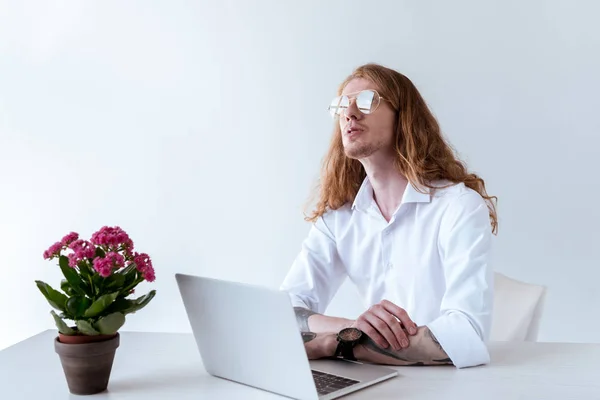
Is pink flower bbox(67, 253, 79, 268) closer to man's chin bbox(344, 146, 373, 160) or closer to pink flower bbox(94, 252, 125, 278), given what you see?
pink flower bbox(94, 252, 125, 278)

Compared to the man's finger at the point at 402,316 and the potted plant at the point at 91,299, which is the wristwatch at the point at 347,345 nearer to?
the man's finger at the point at 402,316

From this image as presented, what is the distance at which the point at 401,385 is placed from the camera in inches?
55.1

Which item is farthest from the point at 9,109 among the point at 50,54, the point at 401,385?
the point at 401,385

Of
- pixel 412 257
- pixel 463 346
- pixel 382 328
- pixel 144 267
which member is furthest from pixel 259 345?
pixel 412 257

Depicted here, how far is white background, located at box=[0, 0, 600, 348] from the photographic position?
3.03 meters

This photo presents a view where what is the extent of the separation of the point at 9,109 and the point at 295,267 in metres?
2.25

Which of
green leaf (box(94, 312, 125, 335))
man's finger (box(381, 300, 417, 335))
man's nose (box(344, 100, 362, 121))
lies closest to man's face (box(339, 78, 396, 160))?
man's nose (box(344, 100, 362, 121))

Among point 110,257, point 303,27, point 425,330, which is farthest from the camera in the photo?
point 303,27

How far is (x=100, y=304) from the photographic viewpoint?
1.32 meters

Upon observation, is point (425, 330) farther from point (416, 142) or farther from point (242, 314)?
point (416, 142)

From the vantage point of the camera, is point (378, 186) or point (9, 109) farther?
point (9, 109)

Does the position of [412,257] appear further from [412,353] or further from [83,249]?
[83,249]

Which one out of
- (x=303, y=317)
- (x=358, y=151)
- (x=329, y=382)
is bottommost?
(x=303, y=317)

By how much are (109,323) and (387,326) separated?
0.64m
